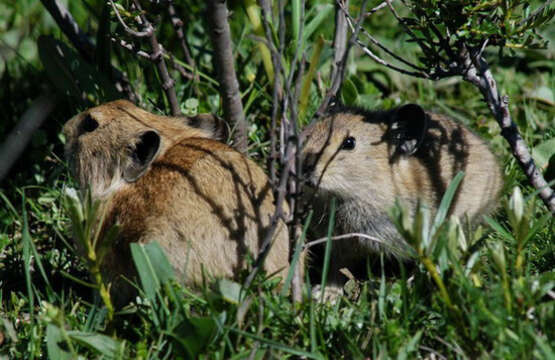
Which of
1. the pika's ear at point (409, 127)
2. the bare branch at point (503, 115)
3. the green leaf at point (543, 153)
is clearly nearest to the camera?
the bare branch at point (503, 115)

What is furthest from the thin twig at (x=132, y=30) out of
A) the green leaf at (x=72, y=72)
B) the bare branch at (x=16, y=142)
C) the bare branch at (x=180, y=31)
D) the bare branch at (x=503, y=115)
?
the bare branch at (x=503, y=115)

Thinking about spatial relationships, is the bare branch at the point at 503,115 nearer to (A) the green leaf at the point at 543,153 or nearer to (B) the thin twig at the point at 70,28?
(A) the green leaf at the point at 543,153

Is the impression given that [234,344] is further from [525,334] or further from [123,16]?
[123,16]

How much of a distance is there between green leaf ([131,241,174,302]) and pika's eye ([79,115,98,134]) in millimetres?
1586

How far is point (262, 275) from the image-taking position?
3.81 m

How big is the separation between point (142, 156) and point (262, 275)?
1.39 metres

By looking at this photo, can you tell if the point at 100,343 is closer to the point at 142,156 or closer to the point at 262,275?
the point at 262,275

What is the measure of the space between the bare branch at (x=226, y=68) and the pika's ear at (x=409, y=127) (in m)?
1.18

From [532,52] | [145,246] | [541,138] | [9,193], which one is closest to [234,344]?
[145,246]

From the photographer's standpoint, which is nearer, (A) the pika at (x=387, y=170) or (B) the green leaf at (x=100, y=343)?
(B) the green leaf at (x=100, y=343)

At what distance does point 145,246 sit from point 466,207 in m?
2.58

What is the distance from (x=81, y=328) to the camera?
12.7ft

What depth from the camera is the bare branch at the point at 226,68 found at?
4.68 m

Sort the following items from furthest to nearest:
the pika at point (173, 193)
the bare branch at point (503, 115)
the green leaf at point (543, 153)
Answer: the green leaf at point (543, 153), the bare branch at point (503, 115), the pika at point (173, 193)
